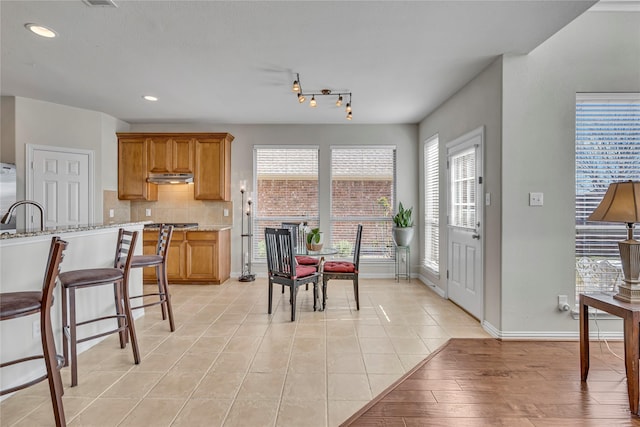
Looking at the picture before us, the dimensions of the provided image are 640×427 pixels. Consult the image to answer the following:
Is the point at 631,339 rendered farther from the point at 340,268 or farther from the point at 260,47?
the point at 260,47

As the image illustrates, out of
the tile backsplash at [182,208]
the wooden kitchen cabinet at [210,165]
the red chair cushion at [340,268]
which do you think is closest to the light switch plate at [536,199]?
the red chair cushion at [340,268]

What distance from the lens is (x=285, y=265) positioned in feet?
11.9

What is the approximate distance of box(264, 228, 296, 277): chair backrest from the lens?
3512mm

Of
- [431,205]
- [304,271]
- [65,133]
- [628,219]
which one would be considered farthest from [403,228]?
[65,133]

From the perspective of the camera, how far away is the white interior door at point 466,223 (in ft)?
11.5

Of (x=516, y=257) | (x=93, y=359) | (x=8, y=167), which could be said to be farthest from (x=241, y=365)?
(x=8, y=167)

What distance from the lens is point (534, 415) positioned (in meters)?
1.96

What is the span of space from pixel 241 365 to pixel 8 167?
4024 millimetres

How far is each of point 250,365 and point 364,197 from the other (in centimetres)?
381

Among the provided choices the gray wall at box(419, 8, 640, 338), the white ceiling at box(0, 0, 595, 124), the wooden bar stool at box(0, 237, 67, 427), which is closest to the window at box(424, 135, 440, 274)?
the white ceiling at box(0, 0, 595, 124)

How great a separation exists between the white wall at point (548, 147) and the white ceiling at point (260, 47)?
416mm

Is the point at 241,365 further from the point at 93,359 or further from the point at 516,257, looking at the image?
the point at 516,257

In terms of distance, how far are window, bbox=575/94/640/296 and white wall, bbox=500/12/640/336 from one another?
0.16m

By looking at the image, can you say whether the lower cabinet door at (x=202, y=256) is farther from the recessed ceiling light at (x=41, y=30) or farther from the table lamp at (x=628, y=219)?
the table lamp at (x=628, y=219)
